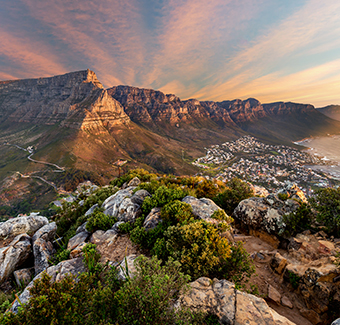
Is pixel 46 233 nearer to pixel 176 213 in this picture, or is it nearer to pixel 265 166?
pixel 176 213

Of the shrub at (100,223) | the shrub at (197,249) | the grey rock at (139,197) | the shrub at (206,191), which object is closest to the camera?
the shrub at (197,249)

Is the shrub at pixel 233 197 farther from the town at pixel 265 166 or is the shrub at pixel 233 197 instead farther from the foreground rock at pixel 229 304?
the town at pixel 265 166

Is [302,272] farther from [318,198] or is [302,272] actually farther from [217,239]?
[318,198]

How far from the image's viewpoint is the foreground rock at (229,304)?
12.0 ft

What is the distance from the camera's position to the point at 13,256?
937cm

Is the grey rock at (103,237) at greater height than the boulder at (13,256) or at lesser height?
greater

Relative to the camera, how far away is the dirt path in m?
5.29

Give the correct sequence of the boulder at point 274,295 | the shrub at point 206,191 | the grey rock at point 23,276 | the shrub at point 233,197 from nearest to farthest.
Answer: the boulder at point 274,295 < the grey rock at point 23,276 < the shrub at point 233,197 < the shrub at point 206,191

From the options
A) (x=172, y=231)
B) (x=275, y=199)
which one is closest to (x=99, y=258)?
(x=172, y=231)

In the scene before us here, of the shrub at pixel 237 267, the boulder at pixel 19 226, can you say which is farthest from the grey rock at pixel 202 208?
the boulder at pixel 19 226

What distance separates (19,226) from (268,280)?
18508mm

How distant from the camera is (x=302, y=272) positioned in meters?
6.15

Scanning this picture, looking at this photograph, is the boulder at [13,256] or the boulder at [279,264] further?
the boulder at [13,256]

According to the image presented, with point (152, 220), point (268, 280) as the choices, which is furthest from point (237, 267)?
point (152, 220)
